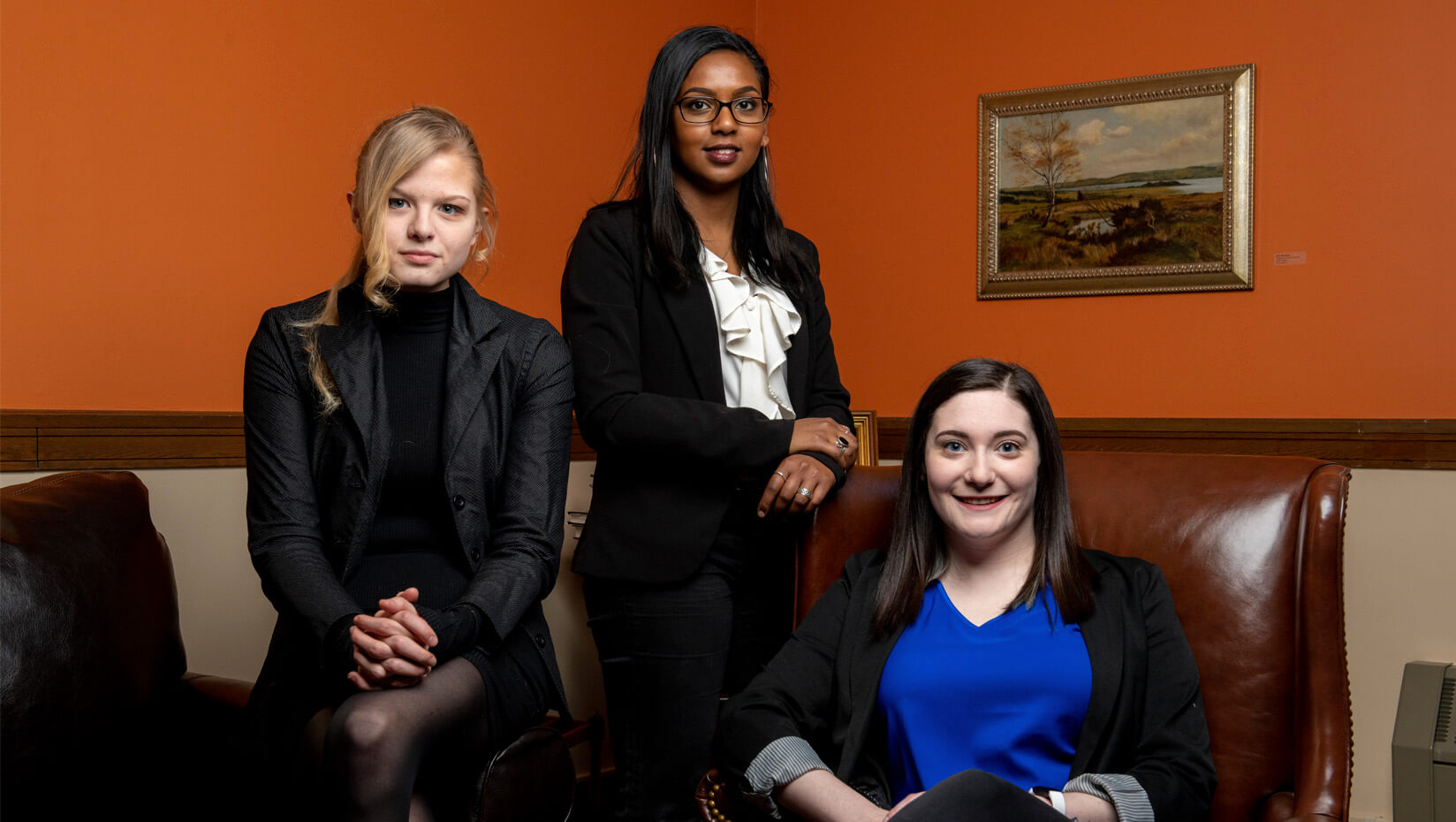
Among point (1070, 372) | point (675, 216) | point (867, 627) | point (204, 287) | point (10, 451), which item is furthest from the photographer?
point (1070, 372)

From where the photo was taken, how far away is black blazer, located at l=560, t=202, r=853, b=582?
1877mm

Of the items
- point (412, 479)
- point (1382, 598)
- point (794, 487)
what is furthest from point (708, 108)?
point (1382, 598)

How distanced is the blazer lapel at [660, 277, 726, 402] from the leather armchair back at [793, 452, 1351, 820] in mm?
647

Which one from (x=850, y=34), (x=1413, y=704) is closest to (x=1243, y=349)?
(x=1413, y=704)

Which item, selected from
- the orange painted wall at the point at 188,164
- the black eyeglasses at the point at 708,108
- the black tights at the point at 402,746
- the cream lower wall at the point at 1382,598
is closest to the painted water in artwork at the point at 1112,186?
the cream lower wall at the point at 1382,598

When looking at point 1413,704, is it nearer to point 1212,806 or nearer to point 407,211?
point 1212,806

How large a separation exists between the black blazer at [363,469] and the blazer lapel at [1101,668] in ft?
2.70

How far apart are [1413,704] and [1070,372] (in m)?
1.40

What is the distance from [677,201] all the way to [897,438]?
7.54ft

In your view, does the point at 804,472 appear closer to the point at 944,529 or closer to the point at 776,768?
the point at 944,529

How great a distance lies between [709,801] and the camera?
5.38 ft

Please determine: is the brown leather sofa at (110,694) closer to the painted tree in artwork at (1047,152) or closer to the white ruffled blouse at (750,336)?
the white ruffled blouse at (750,336)

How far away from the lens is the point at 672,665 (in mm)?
1877

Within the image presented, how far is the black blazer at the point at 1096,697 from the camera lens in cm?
157
